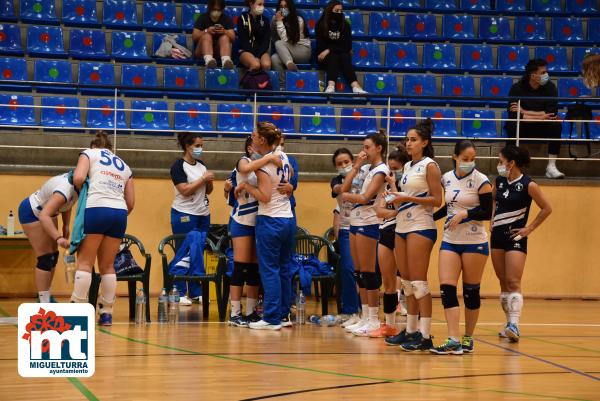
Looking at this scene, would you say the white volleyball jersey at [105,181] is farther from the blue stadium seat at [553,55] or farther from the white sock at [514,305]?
the blue stadium seat at [553,55]

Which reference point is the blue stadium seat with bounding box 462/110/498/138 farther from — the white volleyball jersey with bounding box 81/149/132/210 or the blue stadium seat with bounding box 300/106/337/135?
the white volleyball jersey with bounding box 81/149/132/210

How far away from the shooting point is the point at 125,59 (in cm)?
1444

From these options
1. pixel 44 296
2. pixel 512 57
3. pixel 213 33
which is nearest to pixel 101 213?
pixel 44 296

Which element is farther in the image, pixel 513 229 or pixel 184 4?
pixel 184 4

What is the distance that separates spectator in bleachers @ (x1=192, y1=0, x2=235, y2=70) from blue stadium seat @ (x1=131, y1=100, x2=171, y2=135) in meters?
1.12

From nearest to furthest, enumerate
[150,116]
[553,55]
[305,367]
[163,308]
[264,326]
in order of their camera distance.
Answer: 1. [305,367]
2. [264,326]
3. [163,308]
4. [150,116]
5. [553,55]

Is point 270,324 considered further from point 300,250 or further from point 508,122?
point 508,122

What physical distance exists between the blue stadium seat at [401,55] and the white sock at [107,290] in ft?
24.4

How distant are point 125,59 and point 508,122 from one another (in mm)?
5587

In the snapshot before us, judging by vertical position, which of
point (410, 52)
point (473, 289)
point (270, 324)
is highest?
point (410, 52)

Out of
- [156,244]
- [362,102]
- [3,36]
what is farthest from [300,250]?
[3,36]

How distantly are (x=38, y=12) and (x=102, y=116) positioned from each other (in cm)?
264

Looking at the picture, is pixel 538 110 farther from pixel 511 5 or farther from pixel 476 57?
pixel 511 5

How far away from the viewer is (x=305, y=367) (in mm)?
7227
